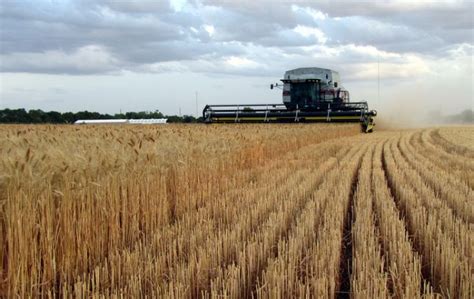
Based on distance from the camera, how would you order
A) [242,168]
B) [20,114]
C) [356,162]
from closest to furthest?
[242,168]
[356,162]
[20,114]

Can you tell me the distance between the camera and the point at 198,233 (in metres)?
5.89

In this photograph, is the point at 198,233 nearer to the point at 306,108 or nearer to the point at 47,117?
the point at 306,108

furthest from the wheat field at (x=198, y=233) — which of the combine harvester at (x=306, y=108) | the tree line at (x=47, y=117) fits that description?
the tree line at (x=47, y=117)

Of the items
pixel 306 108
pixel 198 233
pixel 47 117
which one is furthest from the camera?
pixel 47 117

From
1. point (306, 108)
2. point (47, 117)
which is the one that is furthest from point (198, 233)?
point (47, 117)

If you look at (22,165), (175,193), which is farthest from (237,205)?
(22,165)

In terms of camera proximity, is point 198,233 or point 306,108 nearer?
point 198,233

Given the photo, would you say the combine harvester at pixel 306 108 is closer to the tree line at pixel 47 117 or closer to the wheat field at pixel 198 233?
the tree line at pixel 47 117

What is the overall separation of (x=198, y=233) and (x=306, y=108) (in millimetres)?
25493

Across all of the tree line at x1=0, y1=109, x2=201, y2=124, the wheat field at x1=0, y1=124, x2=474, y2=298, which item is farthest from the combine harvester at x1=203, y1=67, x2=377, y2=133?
the wheat field at x1=0, y1=124, x2=474, y2=298

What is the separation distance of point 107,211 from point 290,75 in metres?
28.3

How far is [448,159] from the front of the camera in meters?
14.2

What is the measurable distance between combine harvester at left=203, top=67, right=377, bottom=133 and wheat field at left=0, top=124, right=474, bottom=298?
2120cm

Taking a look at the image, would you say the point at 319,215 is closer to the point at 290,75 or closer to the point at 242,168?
the point at 242,168
